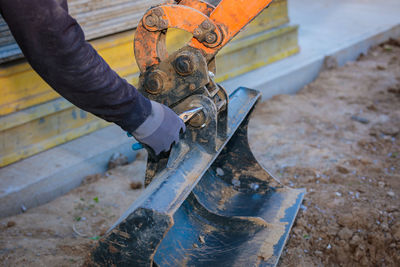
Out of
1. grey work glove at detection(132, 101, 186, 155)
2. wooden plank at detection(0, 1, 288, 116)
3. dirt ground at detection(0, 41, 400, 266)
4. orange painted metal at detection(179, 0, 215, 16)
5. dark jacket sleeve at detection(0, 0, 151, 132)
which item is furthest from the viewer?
wooden plank at detection(0, 1, 288, 116)

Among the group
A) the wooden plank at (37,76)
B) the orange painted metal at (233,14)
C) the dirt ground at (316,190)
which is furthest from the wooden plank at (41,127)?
the orange painted metal at (233,14)

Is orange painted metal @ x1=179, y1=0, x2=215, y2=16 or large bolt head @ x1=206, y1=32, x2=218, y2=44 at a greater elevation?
orange painted metal @ x1=179, y1=0, x2=215, y2=16

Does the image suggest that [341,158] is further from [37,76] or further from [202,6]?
[37,76]

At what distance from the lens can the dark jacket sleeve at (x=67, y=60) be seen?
1.43 meters

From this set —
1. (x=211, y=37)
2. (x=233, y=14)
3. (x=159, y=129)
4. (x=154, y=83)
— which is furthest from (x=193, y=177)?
(x=233, y=14)

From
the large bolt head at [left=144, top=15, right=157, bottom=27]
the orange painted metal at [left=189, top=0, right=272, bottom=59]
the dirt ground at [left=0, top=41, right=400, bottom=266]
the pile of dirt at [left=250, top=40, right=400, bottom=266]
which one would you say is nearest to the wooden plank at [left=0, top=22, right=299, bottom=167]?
the dirt ground at [left=0, top=41, right=400, bottom=266]

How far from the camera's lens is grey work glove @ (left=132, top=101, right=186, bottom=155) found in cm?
183

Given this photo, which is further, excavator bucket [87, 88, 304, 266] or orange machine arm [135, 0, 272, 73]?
orange machine arm [135, 0, 272, 73]

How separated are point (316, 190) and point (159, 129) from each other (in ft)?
5.35

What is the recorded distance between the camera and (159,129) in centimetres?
185

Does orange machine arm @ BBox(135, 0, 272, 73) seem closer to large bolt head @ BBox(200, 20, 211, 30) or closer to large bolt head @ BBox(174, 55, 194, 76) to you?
large bolt head @ BBox(200, 20, 211, 30)

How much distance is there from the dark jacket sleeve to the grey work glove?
66 millimetres

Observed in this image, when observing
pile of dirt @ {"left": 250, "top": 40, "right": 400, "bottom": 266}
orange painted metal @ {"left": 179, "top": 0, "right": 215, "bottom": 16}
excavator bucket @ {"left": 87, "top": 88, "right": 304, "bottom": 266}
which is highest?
orange painted metal @ {"left": 179, "top": 0, "right": 215, "bottom": 16}

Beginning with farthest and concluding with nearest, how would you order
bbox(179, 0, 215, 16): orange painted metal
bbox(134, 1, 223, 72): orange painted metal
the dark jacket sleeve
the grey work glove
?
1. bbox(179, 0, 215, 16): orange painted metal
2. bbox(134, 1, 223, 72): orange painted metal
3. the grey work glove
4. the dark jacket sleeve
